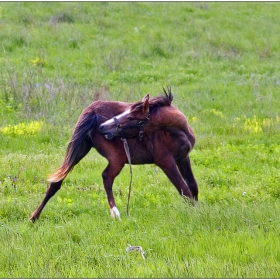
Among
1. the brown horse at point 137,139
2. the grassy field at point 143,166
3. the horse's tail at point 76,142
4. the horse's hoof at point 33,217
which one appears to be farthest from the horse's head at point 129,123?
the horse's hoof at point 33,217

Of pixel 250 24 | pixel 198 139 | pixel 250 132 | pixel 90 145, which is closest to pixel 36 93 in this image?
pixel 198 139

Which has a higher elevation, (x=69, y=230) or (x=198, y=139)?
(x=69, y=230)

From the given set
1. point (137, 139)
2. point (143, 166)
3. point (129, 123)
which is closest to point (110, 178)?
point (137, 139)

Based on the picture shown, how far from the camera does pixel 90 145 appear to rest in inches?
294

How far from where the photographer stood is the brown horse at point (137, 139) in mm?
7016

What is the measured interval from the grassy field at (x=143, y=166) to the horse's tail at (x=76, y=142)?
48 centimetres

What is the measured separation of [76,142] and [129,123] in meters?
0.77

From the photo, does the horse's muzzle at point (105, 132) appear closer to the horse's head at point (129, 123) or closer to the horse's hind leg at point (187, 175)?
the horse's head at point (129, 123)

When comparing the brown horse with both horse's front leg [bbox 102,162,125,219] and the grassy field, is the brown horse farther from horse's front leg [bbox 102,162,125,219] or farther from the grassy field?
the grassy field

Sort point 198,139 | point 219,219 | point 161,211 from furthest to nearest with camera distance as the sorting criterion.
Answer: point 198,139 → point 161,211 → point 219,219

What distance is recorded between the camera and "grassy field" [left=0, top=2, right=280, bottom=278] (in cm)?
544

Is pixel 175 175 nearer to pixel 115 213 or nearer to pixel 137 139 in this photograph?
pixel 137 139

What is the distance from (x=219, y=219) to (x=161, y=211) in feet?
3.04

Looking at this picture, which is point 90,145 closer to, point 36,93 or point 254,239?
point 254,239
